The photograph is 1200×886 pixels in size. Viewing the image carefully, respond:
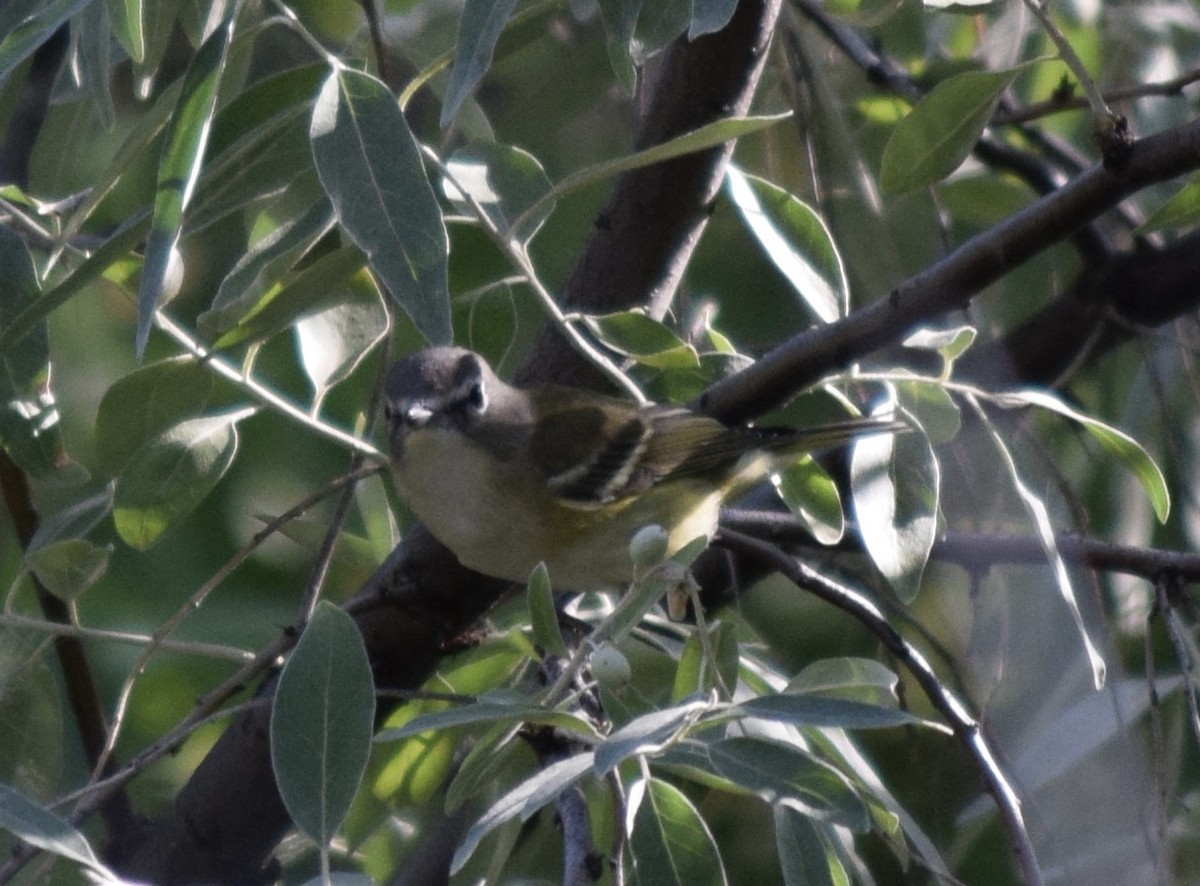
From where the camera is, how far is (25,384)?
187 cm

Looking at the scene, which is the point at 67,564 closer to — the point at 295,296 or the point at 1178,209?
the point at 295,296

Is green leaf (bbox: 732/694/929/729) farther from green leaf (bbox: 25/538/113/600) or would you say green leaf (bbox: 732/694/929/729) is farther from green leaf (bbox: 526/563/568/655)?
green leaf (bbox: 25/538/113/600)

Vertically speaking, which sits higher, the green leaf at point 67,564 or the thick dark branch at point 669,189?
the thick dark branch at point 669,189

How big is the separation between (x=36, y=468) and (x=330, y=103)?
71cm

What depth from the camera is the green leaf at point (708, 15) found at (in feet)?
4.31

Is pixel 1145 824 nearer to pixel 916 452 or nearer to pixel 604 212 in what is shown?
A: pixel 916 452

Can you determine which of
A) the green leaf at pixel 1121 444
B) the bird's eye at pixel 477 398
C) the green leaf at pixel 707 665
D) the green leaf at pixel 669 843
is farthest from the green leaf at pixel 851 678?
the bird's eye at pixel 477 398

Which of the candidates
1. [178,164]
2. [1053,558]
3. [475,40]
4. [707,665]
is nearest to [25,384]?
[178,164]

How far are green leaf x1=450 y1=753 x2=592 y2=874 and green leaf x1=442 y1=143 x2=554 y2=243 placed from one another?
2.18 feet

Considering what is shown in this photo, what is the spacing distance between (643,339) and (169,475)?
620 mm

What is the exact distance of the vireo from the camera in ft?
8.13

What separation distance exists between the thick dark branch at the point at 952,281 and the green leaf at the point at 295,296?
1.50ft

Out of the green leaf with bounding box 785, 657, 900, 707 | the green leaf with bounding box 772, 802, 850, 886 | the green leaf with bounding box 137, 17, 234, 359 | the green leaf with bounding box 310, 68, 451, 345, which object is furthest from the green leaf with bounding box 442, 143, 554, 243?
the green leaf with bounding box 772, 802, 850, 886

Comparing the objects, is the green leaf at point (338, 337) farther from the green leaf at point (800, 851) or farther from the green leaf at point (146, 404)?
the green leaf at point (800, 851)
